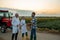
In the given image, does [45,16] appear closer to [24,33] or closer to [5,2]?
[24,33]

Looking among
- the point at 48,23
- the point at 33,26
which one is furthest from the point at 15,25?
the point at 48,23

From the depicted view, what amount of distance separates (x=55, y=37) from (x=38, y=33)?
31 centimetres

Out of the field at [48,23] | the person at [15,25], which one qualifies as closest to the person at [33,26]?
the field at [48,23]

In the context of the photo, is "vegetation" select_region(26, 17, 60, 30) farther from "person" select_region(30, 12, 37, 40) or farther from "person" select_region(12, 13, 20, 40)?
"person" select_region(12, 13, 20, 40)

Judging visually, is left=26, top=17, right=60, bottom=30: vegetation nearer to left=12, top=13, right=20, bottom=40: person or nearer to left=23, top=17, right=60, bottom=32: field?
left=23, top=17, right=60, bottom=32: field

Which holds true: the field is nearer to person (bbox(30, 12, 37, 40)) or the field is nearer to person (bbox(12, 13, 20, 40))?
person (bbox(30, 12, 37, 40))

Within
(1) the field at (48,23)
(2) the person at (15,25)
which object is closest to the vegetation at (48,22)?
(1) the field at (48,23)

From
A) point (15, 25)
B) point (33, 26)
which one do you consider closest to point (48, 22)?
point (33, 26)

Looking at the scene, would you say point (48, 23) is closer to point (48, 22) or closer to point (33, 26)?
point (48, 22)

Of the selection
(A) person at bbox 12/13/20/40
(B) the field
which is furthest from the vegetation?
(A) person at bbox 12/13/20/40

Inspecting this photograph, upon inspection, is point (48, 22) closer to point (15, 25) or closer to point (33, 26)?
point (33, 26)

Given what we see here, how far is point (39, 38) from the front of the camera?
2.60 m

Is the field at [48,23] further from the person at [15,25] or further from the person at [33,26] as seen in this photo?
the person at [15,25]

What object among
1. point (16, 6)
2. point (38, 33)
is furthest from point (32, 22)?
point (16, 6)
